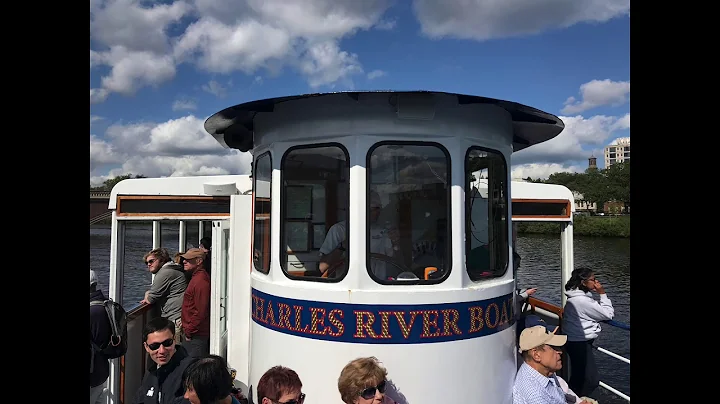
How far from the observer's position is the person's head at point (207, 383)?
2.49m

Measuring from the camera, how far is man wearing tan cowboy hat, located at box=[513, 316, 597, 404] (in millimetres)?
3117

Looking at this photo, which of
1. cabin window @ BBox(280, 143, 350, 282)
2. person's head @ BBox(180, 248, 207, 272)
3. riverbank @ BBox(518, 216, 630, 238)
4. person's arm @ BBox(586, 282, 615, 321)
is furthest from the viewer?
riverbank @ BBox(518, 216, 630, 238)

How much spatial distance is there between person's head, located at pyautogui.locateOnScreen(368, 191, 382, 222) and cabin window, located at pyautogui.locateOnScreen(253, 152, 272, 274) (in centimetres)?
79

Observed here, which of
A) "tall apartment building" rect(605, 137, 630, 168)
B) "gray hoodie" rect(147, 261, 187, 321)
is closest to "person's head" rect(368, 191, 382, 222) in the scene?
"gray hoodie" rect(147, 261, 187, 321)

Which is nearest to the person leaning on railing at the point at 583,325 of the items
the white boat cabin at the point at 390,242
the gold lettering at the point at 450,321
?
the white boat cabin at the point at 390,242

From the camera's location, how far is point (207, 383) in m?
2.49

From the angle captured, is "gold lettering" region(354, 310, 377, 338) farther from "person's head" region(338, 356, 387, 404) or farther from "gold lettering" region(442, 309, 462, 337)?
"gold lettering" region(442, 309, 462, 337)

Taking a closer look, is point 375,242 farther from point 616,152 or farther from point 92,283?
point 616,152

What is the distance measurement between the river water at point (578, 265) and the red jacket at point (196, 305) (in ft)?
6.67

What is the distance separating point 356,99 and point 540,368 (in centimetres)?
217

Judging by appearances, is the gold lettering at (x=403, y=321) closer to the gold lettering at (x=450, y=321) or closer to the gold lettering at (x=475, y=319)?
the gold lettering at (x=450, y=321)

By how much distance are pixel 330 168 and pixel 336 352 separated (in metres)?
1.19

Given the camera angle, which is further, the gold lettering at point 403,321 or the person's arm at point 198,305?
the person's arm at point 198,305
